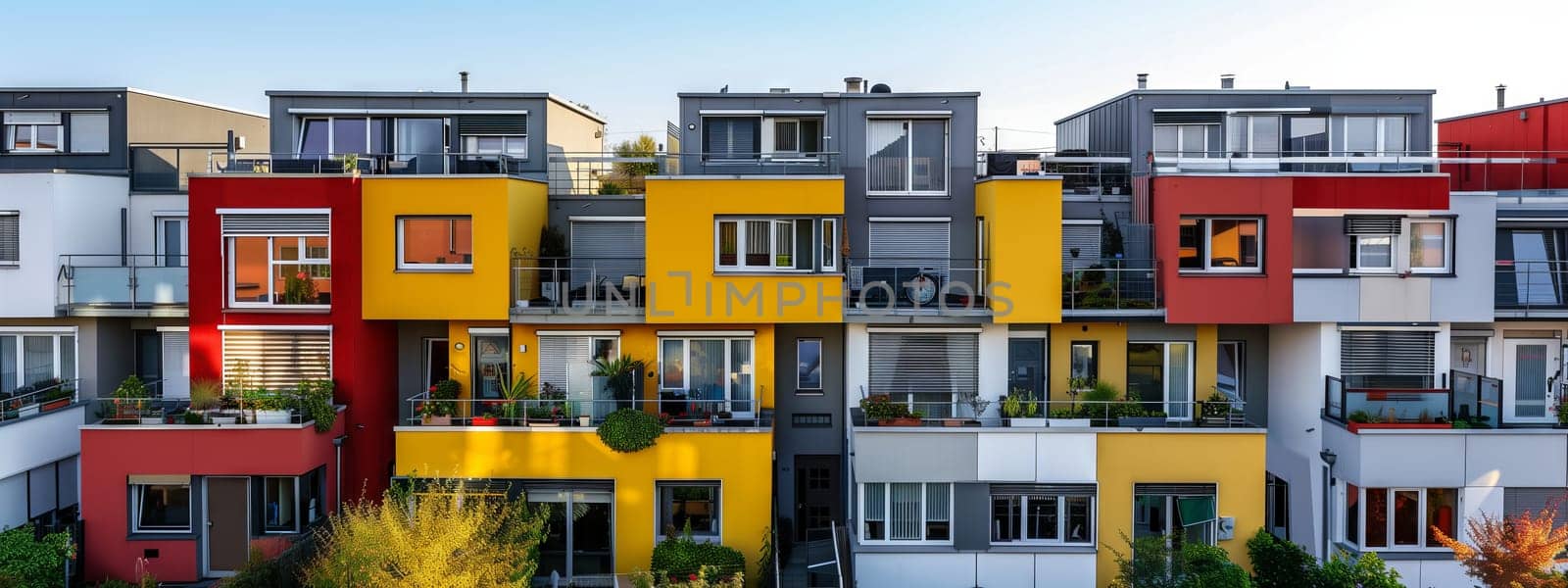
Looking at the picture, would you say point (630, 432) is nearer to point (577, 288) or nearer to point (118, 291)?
point (577, 288)

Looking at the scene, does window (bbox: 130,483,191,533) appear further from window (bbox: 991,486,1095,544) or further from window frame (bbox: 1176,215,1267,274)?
window frame (bbox: 1176,215,1267,274)

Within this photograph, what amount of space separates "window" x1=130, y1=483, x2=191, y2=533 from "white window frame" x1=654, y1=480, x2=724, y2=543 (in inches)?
335

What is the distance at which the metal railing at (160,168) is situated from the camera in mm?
24656

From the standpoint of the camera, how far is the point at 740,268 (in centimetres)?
2169

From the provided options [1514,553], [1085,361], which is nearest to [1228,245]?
[1085,361]

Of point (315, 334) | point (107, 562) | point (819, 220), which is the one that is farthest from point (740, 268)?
point (107, 562)

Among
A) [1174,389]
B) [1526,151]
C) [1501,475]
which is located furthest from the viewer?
[1526,151]

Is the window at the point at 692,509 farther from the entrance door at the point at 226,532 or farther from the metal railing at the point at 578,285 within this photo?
the entrance door at the point at 226,532

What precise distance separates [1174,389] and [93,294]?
2152cm

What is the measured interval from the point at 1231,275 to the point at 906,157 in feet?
22.1

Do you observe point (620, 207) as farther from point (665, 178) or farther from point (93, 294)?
point (93, 294)

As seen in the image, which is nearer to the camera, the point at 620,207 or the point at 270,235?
the point at 270,235

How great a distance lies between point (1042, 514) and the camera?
68.6 ft

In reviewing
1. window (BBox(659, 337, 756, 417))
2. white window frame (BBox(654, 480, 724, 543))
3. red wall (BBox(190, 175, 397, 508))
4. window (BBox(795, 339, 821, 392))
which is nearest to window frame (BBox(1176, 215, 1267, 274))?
window (BBox(795, 339, 821, 392))
